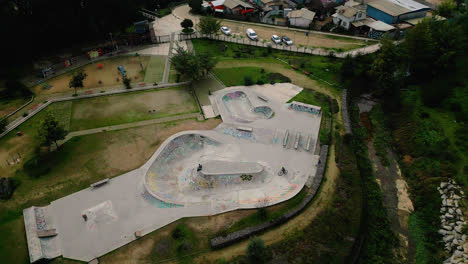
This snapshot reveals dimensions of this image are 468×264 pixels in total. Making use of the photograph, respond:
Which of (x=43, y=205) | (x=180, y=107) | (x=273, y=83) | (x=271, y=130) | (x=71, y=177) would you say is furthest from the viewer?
(x=273, y=83)

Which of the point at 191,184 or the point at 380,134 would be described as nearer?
the point at 191,184

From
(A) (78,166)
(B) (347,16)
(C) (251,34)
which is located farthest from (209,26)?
(A) (78,166)

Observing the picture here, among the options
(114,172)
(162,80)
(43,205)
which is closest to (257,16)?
(162,80)

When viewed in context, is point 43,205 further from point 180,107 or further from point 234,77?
point 234,77

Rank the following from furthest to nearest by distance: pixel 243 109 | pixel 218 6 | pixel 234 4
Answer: pixel 218 6, pixel 234 4, pixel 243 109

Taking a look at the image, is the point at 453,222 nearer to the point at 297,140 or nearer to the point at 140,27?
the point at 297,140

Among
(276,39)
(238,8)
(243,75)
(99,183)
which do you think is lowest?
(99,183)

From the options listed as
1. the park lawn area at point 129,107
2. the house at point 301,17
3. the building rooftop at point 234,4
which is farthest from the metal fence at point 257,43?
the park lawn area at point 129,107
